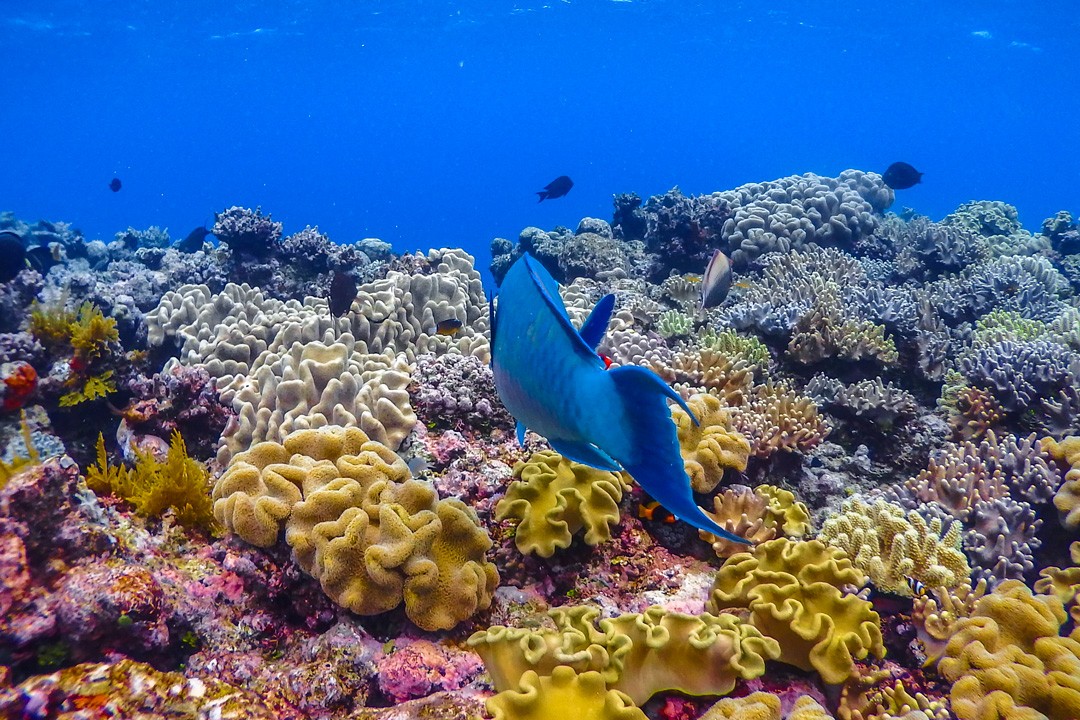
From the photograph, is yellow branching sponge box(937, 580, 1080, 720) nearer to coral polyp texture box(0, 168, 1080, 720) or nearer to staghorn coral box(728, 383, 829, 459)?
coral polyp texture box(0, 168, 1080, 720)

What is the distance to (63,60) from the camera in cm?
4812

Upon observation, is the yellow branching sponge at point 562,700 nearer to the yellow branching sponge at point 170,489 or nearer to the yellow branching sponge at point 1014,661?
the yellow branching sponge at point 1014,661

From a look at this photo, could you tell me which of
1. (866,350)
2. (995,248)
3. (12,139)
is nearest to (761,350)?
(866,350)

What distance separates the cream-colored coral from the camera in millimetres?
4406

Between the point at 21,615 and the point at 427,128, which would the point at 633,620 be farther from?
the point at 427,128

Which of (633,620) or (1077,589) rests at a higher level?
(633,620)

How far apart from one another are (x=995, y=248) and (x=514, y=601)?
13.2 m

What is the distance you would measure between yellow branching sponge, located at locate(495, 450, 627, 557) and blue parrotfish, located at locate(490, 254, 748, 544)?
6.31ft

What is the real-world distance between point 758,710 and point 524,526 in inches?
55.5

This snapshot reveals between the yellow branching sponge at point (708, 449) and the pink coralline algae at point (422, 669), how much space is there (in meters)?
1.75

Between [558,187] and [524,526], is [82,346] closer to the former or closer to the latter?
[524,526]

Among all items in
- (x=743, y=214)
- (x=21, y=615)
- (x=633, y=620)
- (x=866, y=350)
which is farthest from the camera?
(x=743, y=214)

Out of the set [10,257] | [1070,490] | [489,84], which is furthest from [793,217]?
[489,84]

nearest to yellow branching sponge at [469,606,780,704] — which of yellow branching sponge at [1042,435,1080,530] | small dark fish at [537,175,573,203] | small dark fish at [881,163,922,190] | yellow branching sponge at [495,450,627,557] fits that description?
yellow branching sponge at [495,450,627,557]
